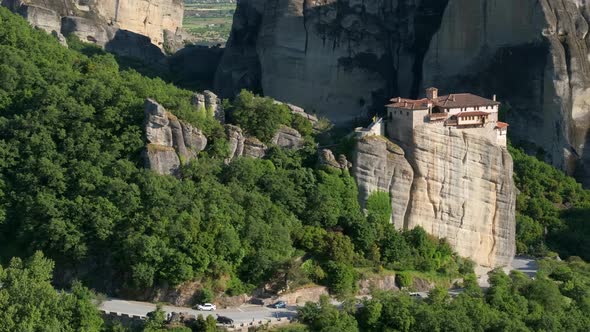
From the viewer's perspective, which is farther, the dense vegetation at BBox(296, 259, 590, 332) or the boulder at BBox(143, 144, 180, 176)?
the boulder at BBox(143, 144, 180, 176)

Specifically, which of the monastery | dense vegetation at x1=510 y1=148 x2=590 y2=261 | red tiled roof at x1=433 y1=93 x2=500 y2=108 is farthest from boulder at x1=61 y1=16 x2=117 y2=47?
red tiled roof at x1=433 y1=93 x2=500 y2=108

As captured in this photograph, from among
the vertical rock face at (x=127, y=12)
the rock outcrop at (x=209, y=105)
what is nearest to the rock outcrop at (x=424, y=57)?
the vertical rock face at (x=127, y=12)

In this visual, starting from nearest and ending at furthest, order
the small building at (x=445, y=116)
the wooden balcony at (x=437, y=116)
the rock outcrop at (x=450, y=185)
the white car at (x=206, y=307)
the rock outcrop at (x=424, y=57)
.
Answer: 1. the white car at (x=206, y=307)
2. the rock outcrop at (x=450, y=185)
3. the small building at (x=445, y=116)
4. the wooden balcony at (x=437, y=116)
5. the rock outcrop at (x=424, y=57)

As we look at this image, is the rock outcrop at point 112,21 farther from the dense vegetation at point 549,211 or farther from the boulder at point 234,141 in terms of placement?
the dense vegetation at point 549,211

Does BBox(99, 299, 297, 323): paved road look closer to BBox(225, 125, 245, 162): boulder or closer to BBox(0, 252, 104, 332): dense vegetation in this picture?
BBox(0, 252, 104, 332): dense vegetation

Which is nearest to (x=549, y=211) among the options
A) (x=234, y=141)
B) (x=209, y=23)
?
(x=234, y=141)

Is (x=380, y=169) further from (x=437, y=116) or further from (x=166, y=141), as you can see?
(x=166, y=141)
